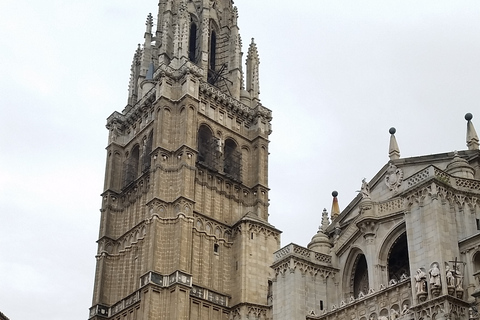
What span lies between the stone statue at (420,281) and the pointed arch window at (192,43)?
120 feet

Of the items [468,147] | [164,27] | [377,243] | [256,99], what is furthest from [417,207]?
[164,27]

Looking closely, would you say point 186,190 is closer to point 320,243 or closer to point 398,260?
point 320,243

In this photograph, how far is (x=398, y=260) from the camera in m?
41.2

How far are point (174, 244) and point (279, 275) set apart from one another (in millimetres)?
10256

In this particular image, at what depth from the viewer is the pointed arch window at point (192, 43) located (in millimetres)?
66312

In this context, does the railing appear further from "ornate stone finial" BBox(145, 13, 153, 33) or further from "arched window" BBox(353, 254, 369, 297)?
"ornate stone finial" BBox(145, 13, 153, 33)

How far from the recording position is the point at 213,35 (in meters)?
69.1

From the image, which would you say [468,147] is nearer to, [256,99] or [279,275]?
[279,275]

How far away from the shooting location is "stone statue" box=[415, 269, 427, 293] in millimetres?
33812

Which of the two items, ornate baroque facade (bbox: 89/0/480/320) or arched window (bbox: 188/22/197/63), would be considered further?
arched window (bbox: 188/22/197/63)

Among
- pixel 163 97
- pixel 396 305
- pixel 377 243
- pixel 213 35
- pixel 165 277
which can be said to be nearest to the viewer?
pixel 396 305

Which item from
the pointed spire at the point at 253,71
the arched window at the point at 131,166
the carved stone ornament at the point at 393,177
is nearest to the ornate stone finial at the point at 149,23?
the pointed spire at the point at 253,71

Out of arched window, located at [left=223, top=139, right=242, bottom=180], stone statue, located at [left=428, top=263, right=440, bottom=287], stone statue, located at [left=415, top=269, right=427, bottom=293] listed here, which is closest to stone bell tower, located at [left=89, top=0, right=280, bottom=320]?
arched window, located at [left=223, top=139, right=242, bottom=180]

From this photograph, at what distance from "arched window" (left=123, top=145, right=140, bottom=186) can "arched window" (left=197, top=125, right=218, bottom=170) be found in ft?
17.6
